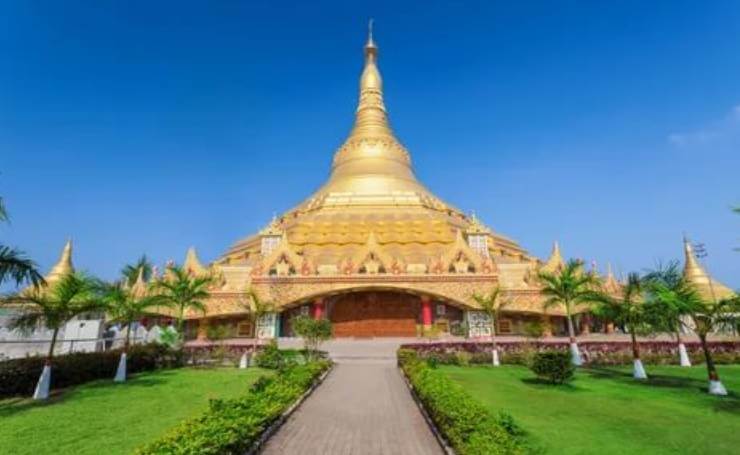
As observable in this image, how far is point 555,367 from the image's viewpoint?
608 inches

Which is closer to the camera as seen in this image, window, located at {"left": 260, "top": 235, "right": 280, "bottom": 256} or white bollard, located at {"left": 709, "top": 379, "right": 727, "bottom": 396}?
white bollard, located at {"left": 709, "top": 379, "right": 727, "bottom": 396}

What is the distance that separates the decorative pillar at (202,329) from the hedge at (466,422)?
934 inches

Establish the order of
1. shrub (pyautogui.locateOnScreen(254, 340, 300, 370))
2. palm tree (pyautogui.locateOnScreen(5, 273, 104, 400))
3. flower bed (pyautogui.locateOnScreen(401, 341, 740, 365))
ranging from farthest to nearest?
flower bed (pyautogui.locateOnScreen(401, 341, 740, 365))
shrub (pyautogui.locateOnScreen(254, 340, 300, 370))
palm tree (pyautogui.locateOnScreen(5, 273, 104, 400))

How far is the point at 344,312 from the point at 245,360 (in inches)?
530

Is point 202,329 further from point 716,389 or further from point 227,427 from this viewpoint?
point 716,389

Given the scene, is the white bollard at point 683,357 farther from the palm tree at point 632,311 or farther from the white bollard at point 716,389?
the white bollard at point 716,389

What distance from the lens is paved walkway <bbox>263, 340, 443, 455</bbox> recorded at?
8500 mm

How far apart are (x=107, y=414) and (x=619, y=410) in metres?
13.3

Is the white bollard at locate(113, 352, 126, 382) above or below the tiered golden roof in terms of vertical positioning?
below

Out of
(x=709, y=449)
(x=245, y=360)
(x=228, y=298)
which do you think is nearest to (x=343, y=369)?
(x=245, y=360)

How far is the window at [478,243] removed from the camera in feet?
120

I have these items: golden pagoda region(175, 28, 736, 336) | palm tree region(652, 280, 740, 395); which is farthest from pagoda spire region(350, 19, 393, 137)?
palm tree region(652, 280, 740, 395)

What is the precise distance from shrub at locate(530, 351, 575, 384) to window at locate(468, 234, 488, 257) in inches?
831

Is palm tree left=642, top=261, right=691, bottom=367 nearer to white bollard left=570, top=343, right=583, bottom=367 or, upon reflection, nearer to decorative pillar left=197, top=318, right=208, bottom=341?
white bollard left=570, top=343, right=583, bottom=367
